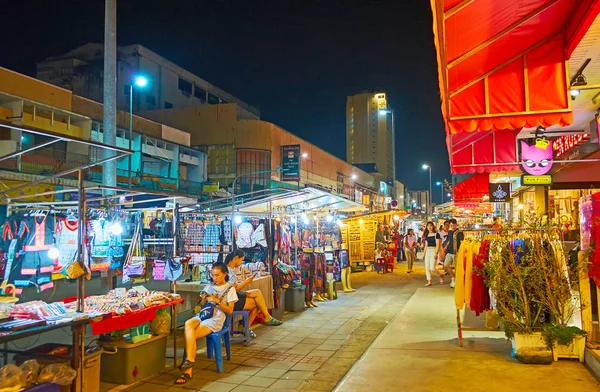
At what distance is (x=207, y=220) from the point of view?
35.3 ft

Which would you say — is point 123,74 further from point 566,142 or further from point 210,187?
point 566,142

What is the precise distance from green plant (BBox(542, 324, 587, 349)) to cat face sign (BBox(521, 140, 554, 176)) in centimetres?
552

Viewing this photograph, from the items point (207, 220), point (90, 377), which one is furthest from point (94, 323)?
point (207, 220)

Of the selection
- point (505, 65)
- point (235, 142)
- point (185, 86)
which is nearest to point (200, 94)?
point (185, 86)

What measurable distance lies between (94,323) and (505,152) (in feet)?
30.5

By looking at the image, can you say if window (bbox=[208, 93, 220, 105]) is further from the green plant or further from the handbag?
the green plant

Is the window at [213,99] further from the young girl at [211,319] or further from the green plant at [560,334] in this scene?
the green plant at [560,334]

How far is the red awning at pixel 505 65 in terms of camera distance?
17.7 feet

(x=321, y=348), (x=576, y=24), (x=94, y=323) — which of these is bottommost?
(x=321, y=348)

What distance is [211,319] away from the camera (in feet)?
20.9

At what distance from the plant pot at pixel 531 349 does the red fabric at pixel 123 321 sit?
15.4 feet

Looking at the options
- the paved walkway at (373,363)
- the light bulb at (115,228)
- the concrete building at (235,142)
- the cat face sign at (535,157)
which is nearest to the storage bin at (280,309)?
the paved walkway at (373,363)

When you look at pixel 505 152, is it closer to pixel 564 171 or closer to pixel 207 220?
pixel 564 171

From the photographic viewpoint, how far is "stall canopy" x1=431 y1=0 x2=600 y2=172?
531 centimetres
